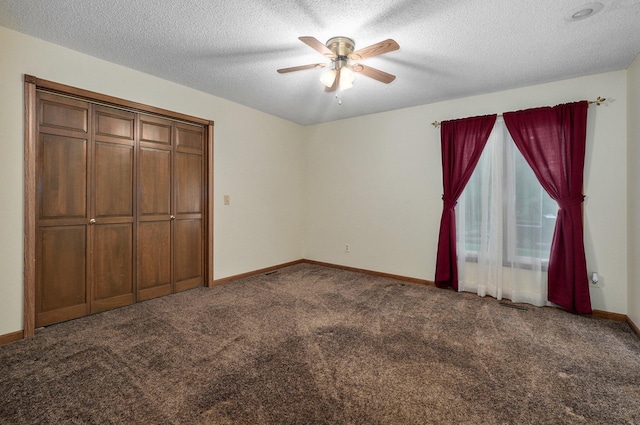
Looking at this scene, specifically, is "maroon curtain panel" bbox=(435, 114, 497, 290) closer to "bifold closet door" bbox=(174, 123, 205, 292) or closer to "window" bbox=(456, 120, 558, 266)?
"window" bbox=(456, 120, 558, 266)

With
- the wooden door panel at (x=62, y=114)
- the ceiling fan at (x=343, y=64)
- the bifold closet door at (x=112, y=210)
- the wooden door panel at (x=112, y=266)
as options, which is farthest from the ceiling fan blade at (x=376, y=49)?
the wooden door panel at (x=112, y=266)

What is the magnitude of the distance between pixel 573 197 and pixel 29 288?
17.6 ft

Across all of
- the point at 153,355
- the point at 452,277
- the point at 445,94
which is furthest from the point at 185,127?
the point at 452,277

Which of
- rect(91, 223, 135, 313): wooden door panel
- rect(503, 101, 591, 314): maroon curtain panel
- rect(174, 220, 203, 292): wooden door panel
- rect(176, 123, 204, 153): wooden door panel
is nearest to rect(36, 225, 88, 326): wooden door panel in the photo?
rect(91, 223, 135, 313): wooden door panel

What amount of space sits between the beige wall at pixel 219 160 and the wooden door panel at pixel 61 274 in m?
0.18

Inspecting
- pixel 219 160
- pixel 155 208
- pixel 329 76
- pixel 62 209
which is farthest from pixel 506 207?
pixel 62 209

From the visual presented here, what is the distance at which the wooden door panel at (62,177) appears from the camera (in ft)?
8.66

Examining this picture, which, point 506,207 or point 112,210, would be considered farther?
point 506,207

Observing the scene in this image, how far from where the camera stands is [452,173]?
386 cm

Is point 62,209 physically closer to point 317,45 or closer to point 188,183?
point 188,183

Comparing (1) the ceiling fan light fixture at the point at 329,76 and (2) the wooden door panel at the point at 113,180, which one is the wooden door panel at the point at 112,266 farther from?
(1) the ceiling fan light fixture at the point at 329,76

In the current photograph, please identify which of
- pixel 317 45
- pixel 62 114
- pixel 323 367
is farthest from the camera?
pixel 62 114

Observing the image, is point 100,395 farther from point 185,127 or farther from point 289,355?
point 185,127

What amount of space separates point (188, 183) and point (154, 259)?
103 cm
